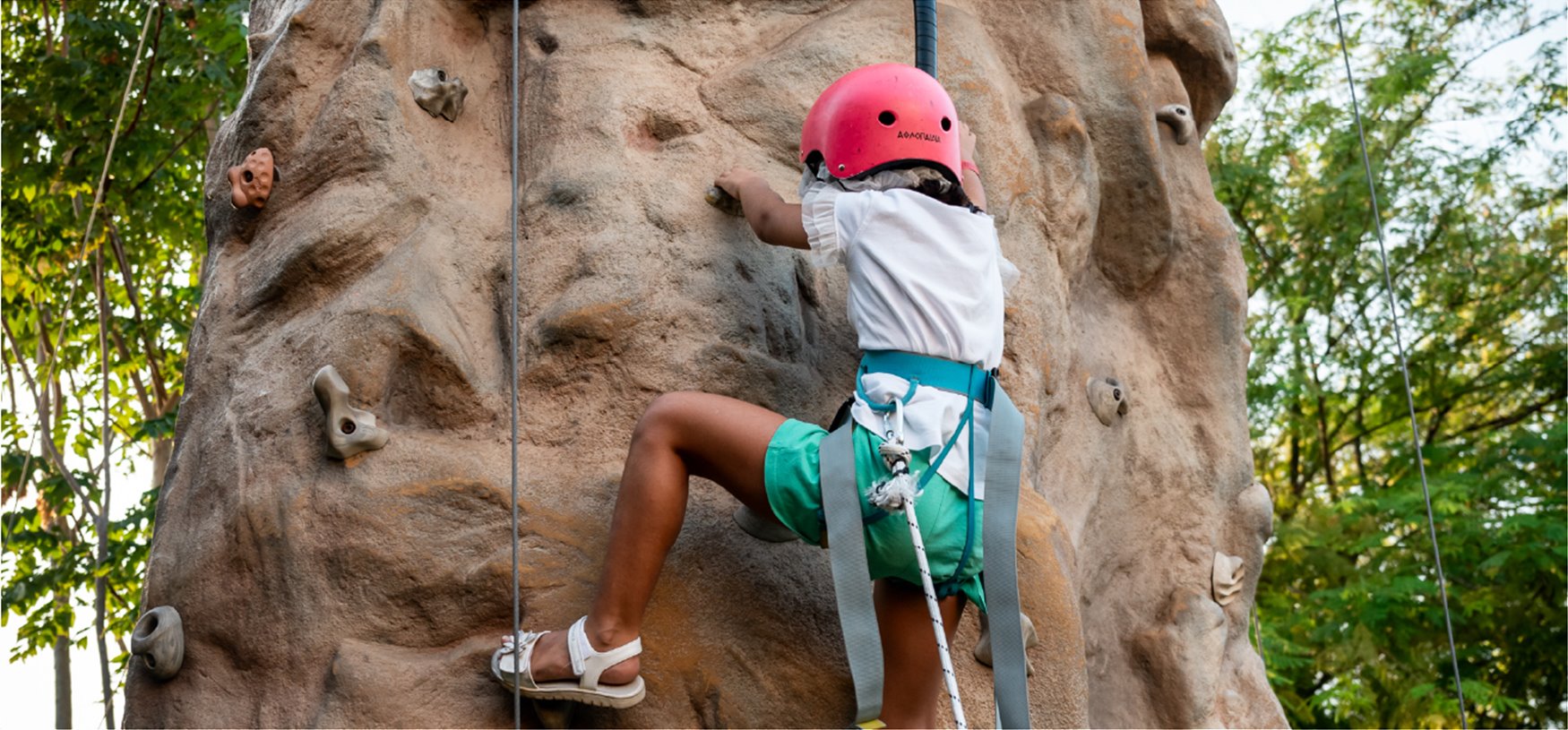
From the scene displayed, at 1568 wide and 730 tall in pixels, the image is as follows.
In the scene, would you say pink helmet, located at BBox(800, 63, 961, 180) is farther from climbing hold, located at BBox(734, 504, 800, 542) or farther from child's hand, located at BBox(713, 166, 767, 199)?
climbing hold, located at BBox(734, 504, 800, 542)

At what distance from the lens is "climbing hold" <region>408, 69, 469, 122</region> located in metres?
3.59

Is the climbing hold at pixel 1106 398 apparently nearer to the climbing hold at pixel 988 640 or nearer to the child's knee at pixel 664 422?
the climbing hold at pixel 988 640

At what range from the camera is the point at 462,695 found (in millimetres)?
2947

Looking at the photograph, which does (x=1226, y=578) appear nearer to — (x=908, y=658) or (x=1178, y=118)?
(x=1178, y=118)

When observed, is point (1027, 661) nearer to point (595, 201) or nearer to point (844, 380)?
point (844, 380)

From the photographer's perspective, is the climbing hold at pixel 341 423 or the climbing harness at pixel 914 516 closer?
the climbing harness at pixel 914 516

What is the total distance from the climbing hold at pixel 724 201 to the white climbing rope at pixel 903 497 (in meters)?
0.78

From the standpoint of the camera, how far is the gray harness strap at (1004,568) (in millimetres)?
2852

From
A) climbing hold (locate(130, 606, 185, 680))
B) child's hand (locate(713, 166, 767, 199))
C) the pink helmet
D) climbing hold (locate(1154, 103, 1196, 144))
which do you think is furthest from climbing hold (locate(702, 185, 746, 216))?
climbing hold (locate(1154, 103, 1196, 144))

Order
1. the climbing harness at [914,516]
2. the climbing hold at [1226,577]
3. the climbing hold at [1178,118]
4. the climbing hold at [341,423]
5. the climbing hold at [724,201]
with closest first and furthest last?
the climbing harness at [914,516] → the climbing hold at [341,423] → the climbing hold at [724,201] → the climbing hold at [1226,577] → the climbing hold at [1178,118]

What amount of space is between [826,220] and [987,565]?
0.72 meters

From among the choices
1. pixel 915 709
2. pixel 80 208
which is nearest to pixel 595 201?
pixel 915 709

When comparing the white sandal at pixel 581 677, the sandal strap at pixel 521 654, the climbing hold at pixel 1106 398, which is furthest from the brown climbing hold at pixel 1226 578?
the sandal strap at pixel 521 654

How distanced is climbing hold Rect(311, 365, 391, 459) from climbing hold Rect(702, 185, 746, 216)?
0.86m
